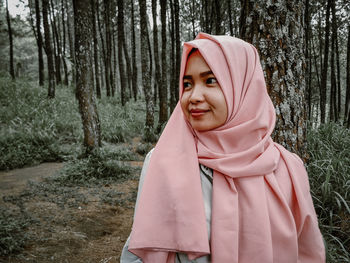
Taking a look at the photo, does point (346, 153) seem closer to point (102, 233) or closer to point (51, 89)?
point (102, 233)

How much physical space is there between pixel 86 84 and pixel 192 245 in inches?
205

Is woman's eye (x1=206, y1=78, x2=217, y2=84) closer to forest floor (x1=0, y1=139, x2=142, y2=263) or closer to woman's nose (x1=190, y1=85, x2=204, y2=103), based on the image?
woman's nose (x1=190, y1=85, x2=204, y2=103)

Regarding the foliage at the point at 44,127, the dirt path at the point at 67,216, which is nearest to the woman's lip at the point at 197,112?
the dirt path at the point at 67,216

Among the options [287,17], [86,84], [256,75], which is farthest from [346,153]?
[86,84]

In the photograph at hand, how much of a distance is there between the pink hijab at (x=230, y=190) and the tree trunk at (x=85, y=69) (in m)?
4.72

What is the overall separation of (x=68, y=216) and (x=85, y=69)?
326 cm

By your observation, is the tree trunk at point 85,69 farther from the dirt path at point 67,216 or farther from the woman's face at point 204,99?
the woman's face at point 204,99

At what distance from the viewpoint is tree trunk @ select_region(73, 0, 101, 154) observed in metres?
5.31

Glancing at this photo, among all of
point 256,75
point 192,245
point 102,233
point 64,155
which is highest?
point 256,75

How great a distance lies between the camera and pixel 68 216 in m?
3.66

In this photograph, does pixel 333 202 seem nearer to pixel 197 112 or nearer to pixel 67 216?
pixel 197 112

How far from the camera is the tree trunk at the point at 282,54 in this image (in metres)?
2.15

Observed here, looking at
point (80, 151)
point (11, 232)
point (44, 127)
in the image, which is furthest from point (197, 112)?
point (44, 127)

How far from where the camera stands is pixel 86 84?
220 inches
